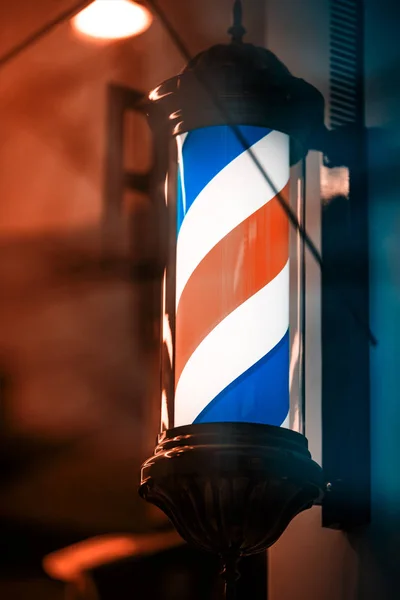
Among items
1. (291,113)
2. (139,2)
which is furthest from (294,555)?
(139,2)

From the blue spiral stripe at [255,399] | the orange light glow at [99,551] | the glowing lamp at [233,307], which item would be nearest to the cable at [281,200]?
the glowing lamp at [233,307]

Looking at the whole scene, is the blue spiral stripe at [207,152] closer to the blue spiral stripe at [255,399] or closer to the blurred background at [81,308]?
the blue spiral stripe at [255,399]

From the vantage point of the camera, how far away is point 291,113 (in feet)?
3.18

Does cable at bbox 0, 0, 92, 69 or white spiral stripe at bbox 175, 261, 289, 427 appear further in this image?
cable at bbox 0, 0, 92, 69

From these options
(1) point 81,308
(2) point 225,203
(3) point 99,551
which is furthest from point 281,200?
(3) point 99,551

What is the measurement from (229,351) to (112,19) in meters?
0.64

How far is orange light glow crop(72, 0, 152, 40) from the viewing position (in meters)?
1.34

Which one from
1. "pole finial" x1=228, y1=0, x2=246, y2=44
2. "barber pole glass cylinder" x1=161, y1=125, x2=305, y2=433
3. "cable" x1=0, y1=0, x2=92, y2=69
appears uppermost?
"cable" x1=0, y1=0, x2=92, y2=69

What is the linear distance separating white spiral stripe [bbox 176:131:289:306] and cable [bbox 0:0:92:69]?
1.61 ft

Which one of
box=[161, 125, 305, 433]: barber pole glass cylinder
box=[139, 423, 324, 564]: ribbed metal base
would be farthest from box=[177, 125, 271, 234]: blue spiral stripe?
box=[139, 423, 324, 564]: ribbed metal base

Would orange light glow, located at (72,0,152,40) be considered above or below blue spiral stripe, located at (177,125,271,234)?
above

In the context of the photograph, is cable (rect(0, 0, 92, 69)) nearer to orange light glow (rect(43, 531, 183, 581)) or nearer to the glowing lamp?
the glowing lamp

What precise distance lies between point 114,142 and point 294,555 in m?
0.59

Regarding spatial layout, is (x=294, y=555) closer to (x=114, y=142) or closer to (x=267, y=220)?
(x=267, y=220)
